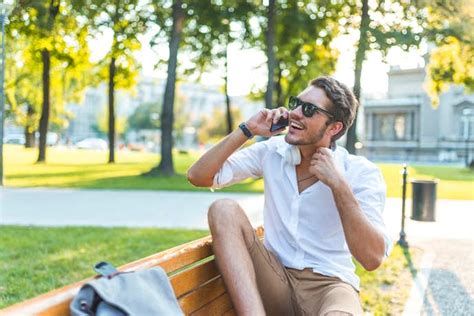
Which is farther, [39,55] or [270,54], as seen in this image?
[39,55]

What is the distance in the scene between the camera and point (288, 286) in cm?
302

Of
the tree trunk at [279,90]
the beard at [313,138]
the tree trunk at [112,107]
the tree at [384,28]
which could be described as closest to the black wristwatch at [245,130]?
the beard at [313,138]

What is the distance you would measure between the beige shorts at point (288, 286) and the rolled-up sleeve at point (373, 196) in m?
0.37

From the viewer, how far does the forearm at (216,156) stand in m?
3.25

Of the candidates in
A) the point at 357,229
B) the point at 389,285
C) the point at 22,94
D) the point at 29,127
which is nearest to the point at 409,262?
the point at 389,285

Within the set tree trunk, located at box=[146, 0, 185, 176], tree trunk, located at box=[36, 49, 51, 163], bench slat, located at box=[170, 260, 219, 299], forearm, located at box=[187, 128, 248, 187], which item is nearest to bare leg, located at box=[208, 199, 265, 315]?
bench slat, located at box=[170, 260, 219, 299]

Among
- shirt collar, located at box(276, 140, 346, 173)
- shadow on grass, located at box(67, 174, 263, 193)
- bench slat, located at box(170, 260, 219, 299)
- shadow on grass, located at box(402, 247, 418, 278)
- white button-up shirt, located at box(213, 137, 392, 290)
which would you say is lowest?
shadow on grass, located at box(67, 174, 263, 193)

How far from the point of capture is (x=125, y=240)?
797cm

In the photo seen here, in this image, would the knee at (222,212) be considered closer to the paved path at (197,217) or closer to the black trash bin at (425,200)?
the paved path at (197,217)

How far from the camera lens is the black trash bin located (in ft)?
27.2

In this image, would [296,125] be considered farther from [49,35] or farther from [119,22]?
[119,22]

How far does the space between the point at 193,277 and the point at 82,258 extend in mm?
4397

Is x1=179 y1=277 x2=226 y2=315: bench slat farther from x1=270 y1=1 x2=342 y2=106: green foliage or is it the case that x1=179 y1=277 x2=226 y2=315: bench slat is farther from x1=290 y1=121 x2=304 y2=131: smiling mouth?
x1=270 y1=1 x2=342 y2=106: green foliage

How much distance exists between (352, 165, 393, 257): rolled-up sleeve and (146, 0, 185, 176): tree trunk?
17177 millimetres
